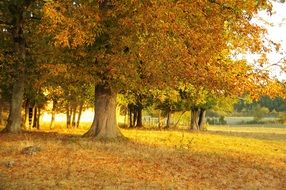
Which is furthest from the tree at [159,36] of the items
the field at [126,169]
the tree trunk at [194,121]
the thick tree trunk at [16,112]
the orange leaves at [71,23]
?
the tree trunk at [194,121]

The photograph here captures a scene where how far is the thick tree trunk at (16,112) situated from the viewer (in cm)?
2903

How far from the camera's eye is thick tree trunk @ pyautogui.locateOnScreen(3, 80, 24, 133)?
1143 inches

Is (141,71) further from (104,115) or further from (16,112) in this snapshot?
(16,112)

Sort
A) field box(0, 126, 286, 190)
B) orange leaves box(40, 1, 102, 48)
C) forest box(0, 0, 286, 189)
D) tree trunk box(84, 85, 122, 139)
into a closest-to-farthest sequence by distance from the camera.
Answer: field box(0, 126, 286, 190) < forest box(0, 0, 286, 189) < orange leaves box(40, 1, 102, 48) < tree trunk box(84, 85, 122, 139)

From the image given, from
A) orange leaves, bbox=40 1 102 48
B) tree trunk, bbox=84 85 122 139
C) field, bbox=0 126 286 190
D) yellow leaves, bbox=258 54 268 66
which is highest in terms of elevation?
orange leaves, bbox=40 1 102 48

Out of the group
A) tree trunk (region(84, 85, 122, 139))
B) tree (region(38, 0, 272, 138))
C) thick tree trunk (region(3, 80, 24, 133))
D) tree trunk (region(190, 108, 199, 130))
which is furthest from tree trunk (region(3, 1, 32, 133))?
tree trunk (region(190, 108, 199, 130))

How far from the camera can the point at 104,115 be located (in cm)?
2692

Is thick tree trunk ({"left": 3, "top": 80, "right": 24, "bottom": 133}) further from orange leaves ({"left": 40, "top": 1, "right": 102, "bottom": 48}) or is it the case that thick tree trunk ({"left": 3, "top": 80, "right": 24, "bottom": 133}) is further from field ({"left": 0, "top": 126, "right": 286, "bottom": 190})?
orange leaves ({"left": 40, "top": 1, "right": 102, "bottom": 48})

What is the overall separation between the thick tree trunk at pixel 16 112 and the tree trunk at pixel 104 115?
16.4 feet

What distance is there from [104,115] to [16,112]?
6.00 meters

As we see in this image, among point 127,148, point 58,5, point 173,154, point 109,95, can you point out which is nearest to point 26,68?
point 109,95

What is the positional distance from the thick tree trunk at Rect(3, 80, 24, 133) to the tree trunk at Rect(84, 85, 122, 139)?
196 inches

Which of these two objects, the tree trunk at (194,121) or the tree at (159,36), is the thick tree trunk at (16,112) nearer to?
the tree at (159,36)

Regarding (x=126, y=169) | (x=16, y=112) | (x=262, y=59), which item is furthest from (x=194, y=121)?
(x=126, y=169)
